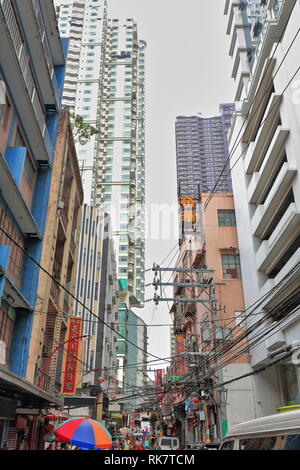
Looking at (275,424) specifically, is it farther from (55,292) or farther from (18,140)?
(55,292)

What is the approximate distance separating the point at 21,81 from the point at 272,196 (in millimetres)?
Result: 12938

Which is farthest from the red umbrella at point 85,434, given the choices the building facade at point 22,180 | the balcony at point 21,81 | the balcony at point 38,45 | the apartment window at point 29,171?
the balcony at point 38,45

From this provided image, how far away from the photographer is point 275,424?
429 cm

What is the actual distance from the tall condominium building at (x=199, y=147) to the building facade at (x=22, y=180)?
84.9 meters

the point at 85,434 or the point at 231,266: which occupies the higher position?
the point at 231,266

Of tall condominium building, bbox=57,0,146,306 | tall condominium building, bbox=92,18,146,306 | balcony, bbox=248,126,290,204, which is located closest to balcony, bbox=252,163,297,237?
balcony, bbox=248,126,290,204

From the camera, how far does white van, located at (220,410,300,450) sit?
388 cm

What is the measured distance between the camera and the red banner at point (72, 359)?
2114 cm

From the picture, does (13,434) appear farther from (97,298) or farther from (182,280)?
(97,298)

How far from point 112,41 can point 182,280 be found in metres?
100

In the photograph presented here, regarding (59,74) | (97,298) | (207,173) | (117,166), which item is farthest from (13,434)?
(207,173)

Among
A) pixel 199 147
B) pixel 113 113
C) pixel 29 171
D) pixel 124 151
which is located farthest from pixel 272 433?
pixel 113 113

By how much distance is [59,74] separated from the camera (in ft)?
66.4

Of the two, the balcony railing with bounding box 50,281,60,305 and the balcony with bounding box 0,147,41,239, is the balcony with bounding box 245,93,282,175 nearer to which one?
the balcony with bounding box 0,147,41,239
